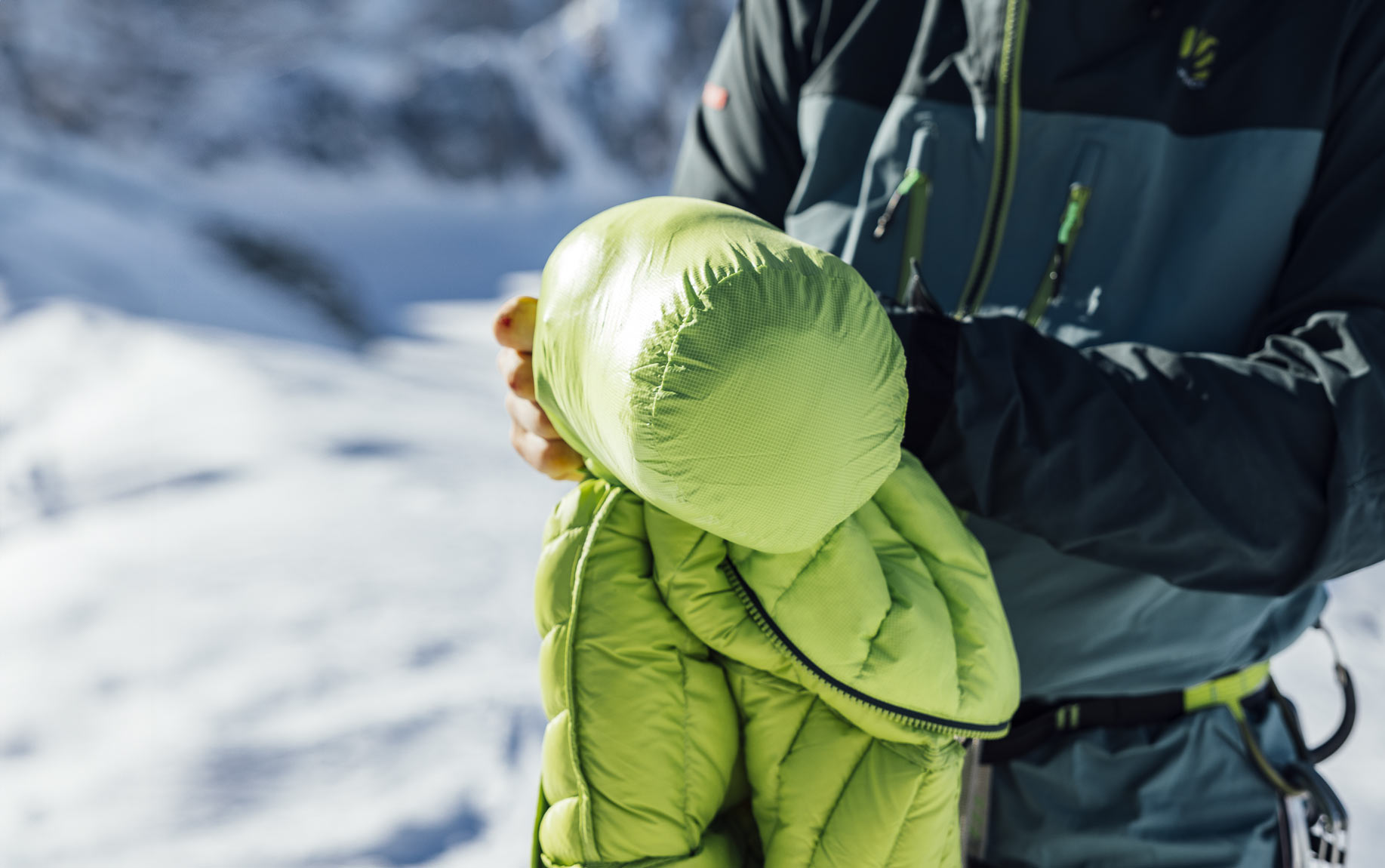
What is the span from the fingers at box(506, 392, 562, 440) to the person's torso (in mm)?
232

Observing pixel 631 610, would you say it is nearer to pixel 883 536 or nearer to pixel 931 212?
pixel 883 536

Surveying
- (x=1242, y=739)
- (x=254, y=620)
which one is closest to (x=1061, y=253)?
(x=1242, y=739)

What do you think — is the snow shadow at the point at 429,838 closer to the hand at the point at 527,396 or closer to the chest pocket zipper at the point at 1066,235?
the hand at the point at 527,396

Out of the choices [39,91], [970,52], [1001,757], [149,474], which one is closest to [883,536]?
[1001,757]

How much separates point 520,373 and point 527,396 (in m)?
0.01

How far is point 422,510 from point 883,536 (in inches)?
59.3

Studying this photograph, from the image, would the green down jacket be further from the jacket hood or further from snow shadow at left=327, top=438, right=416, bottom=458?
snow shadow at left=327, top=438, right=416, bottom=458

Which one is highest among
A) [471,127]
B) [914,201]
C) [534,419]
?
[914,201]

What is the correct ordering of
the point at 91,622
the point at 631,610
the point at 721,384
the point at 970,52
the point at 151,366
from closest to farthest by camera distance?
the point at 721,384, the point at 631,610, the point at 970,52, the point at 91,622, the point at 151,366

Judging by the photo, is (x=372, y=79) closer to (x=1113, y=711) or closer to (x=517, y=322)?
(x=517, y=322)

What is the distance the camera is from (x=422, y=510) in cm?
184

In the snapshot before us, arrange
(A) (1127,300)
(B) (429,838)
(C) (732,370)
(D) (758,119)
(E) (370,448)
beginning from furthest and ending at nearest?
(E) (370,448), (B) (429,838), (D) (758,119), (A) (1127,300), (C) (732,370)

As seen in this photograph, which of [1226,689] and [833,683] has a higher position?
[833,683]

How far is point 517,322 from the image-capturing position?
0.51 meters
